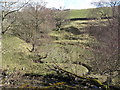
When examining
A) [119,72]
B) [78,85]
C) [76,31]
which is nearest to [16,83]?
[78,85]

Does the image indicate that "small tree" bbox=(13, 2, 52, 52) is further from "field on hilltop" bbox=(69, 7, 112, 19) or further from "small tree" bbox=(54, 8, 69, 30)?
"small tree" bbox=(54, 8, 69, 30)

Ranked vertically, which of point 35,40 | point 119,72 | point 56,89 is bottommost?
point 56,89

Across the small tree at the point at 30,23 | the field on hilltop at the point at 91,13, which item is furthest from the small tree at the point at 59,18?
the small tree at the point at 30,23

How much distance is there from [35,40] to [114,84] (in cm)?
923

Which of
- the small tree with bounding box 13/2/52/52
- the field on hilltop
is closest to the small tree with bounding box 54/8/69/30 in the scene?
the field on hilltop

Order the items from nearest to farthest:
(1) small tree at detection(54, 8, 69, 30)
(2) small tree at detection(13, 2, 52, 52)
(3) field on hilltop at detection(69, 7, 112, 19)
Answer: (2) small tree at detection(13, 2, 52, 52) < (3) field on hilltop at detection(69, 7, 112, 19) < (1) small tree at detection(54, 8, 69, 30)

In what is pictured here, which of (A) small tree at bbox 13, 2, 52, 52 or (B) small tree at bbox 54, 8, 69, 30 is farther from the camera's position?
(B) small tree at bbox 54, 8, 69, 30

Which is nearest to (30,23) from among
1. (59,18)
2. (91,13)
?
(59,18)

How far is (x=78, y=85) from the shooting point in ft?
28.6

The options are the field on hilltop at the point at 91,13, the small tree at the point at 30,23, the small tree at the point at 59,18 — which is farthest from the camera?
the small tree at the point at 59,18

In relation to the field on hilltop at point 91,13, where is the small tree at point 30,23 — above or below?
below

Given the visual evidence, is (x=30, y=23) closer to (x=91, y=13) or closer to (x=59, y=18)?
(x=59, y=18)

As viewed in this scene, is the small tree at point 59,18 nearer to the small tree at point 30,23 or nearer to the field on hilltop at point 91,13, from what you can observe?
the field on hilltop at point 91,13

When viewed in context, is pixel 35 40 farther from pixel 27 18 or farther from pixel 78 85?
pixel 78 85
